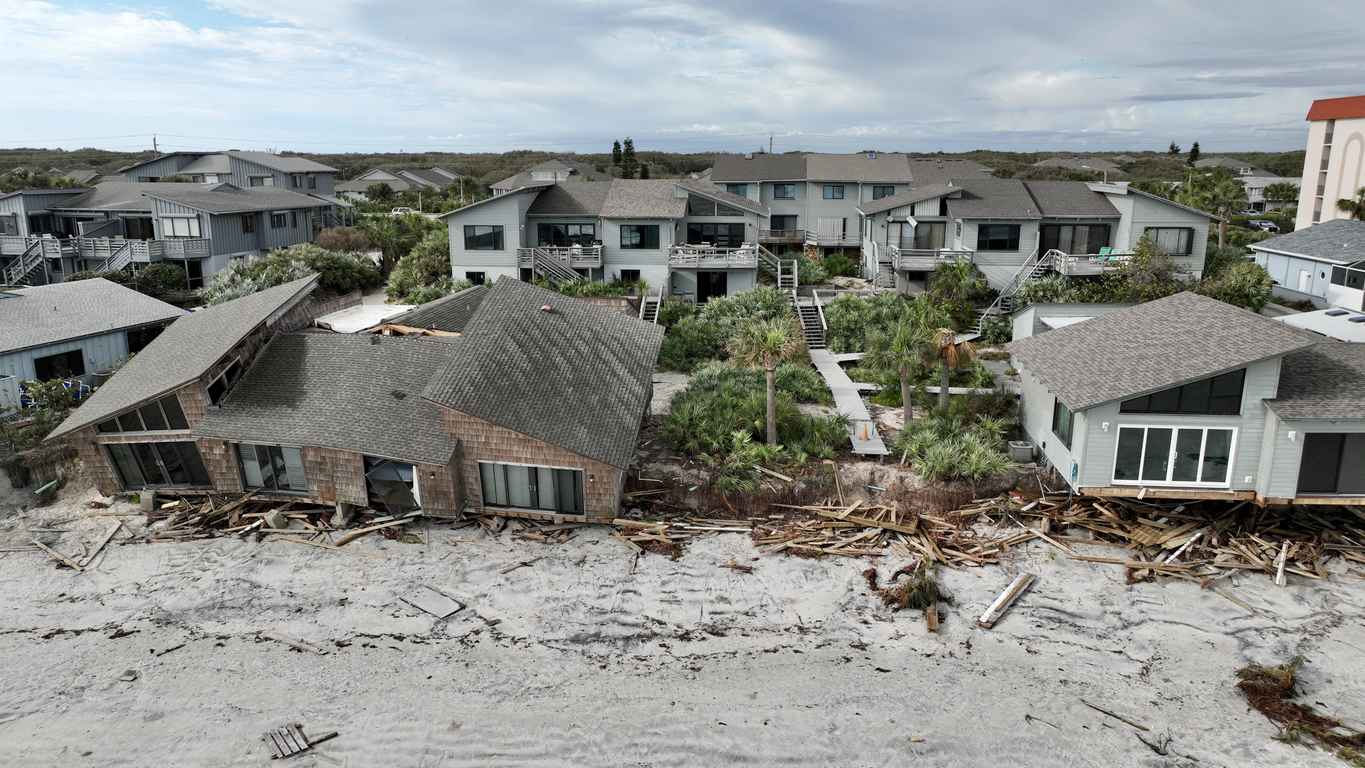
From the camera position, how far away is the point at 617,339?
87.7 feet

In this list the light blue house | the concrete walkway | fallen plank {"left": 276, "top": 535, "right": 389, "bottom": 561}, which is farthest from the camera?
the light blue house

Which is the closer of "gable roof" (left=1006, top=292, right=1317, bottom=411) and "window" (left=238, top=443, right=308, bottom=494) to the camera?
"gable roof" (left=1006, top=292, right=1317, bottom=411)

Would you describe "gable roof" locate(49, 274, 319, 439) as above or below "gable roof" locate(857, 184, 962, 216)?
below

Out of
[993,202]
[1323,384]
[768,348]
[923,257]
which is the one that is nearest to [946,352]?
[768,348]

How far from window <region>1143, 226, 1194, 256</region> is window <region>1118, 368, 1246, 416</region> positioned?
23.7 m

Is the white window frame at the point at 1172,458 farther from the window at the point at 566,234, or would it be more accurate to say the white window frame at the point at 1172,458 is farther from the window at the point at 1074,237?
the window at the point at 566,234

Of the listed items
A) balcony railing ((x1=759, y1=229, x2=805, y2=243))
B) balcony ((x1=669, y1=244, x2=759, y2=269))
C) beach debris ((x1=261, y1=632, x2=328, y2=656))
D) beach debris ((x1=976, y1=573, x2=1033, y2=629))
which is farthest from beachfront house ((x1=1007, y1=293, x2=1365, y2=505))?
balcony railing ((x1=759, y1=229, x2=805, y2=243))

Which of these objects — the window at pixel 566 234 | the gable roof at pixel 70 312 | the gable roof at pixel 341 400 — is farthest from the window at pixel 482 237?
the gable roof at pixel 341 400

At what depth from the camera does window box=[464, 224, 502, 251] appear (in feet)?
135

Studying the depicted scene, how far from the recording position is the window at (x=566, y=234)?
42469mm

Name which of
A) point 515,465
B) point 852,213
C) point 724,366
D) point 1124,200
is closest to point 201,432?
point 515,465

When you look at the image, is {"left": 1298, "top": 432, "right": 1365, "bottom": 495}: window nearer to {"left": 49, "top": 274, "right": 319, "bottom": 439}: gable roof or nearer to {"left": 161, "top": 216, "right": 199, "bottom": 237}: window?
{"left": 49, "top": 274, "right": 319, "bottom": 439}: gable roof

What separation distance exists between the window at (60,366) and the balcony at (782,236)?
1480 inches

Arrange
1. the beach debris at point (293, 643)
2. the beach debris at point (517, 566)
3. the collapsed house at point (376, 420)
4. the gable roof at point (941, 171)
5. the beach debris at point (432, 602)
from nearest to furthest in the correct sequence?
1. the beach debris at point (293, 643)
2. the beach debris at point (432, 602)
3. the beach debris at point (517, 566)
4. the collapsed house at point (376, 420)
5. the gable roof at point (941, 171)
